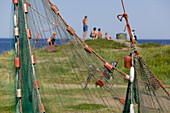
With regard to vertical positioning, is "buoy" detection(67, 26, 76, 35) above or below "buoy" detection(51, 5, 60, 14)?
below

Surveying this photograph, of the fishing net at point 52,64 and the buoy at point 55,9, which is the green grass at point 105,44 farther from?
the buoy at point 55,9

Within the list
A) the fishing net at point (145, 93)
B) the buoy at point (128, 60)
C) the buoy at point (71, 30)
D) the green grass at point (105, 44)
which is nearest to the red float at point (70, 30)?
the buoy at point (71, 30)

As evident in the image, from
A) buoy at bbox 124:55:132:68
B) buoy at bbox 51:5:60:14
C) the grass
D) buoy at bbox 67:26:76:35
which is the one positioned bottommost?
the grass

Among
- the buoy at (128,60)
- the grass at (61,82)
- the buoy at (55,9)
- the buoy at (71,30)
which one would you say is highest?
the buoy at (55,9)

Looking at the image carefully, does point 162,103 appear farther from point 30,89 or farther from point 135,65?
point 30,89

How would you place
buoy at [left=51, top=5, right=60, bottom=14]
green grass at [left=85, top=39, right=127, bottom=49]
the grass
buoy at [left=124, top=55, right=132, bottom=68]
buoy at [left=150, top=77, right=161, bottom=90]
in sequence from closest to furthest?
buoy at [left=124, top=55, right=132, bottom=68] → buoy at [left=150, top=77, right=161, bottom=90] → buoy at [left=51, top=5, right=60, bottom=14] → the grass → green grass at [left=85, top=39, right=127, bottom=49]

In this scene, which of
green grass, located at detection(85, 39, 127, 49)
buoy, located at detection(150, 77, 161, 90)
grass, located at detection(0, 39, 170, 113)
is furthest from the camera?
green grass, located at detection(85, 39, 127, 49)

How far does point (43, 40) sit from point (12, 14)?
0.65 meters

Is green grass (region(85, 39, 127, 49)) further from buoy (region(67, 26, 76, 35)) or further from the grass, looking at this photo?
buoy (region(67, 26, 76, 35))

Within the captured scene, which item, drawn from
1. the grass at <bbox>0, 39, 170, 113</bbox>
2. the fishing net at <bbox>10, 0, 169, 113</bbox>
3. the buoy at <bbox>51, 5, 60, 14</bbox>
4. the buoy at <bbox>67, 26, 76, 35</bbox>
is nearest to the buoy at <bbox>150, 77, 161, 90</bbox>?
the fishing net at <bbox>10, 0, 169, 113</bbox>

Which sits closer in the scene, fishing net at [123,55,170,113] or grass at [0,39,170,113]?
fishing net at [123,55,170,113]

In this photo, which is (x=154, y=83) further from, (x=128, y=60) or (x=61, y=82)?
(x=61, y=82)

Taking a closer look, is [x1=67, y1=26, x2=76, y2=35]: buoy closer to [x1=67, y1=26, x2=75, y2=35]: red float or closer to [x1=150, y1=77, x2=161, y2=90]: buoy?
[x1=67, y1=26, x2=75, y2=35]: red float

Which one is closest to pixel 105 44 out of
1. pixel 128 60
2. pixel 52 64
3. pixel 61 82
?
pixel 61 82
